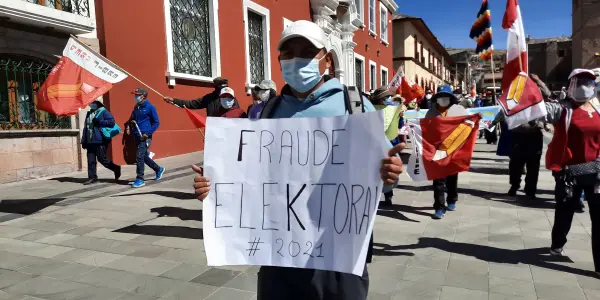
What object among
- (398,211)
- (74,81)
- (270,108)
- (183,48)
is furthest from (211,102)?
(183,48)

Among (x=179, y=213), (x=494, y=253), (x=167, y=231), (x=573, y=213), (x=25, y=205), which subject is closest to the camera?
(x=573, y=213)

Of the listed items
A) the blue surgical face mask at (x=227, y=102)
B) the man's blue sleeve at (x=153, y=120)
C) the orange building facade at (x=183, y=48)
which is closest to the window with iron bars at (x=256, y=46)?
the orange building facade at (x=183, y=48)

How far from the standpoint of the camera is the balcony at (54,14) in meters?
7.61

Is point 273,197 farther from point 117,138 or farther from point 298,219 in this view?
point 117,138

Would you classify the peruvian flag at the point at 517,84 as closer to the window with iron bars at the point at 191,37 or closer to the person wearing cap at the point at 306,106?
the person wearing cap at the point at 306,106

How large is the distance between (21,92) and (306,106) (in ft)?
28.6

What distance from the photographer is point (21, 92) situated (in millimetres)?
8562

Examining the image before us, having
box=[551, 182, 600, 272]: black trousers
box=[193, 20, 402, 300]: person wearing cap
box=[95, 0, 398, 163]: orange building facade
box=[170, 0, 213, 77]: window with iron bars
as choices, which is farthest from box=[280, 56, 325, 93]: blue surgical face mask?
box=[170, 0, 213, 77]: window with iron bars

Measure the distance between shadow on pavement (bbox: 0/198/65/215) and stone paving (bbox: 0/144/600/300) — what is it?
2cm

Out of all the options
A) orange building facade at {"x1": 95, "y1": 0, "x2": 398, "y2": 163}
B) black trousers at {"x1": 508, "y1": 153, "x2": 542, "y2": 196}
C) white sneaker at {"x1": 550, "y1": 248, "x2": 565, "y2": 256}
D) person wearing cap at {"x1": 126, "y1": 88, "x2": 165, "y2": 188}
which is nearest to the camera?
white sneaker at {"x1": 550, "y1": 248, "x2": 565, "y2": 256}

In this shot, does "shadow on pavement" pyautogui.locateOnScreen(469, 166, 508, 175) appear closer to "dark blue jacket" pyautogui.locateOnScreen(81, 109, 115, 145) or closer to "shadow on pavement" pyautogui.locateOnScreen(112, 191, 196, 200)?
"shadow on pavement" pyautogui.locateOnScreen(112, 191, 196, 200)

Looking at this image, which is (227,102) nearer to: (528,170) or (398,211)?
(398,211)

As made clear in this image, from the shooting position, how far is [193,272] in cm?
374

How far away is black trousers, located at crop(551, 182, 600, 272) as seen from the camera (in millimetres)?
3584
